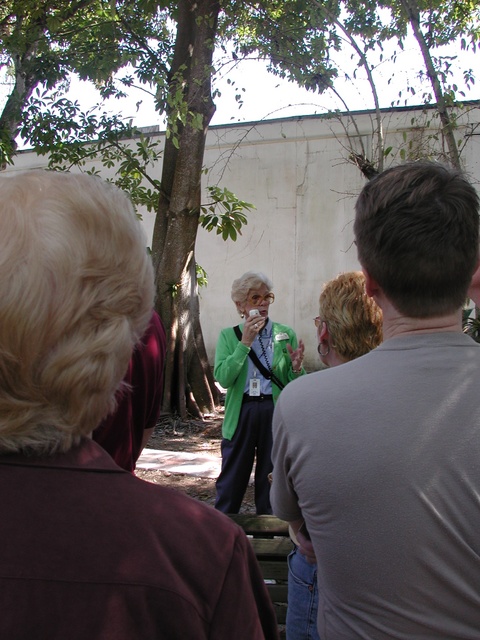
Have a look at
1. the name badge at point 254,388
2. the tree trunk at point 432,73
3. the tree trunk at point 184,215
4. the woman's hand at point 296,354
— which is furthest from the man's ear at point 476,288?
the tree trunk at point 184,215

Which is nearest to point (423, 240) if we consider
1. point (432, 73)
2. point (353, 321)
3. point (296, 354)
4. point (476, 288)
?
point (353, 321)

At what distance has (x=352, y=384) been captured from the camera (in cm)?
139

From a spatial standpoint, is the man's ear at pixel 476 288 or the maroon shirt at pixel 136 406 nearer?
the maroon shirt at pixel 136 406

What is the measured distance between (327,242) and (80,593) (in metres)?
11.4

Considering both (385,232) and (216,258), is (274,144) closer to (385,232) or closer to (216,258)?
(216,258)

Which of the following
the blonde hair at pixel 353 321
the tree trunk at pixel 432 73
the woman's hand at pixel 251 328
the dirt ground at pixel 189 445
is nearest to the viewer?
the blonde hair at pixel 353 321

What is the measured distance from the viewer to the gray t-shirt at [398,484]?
1.30 metres

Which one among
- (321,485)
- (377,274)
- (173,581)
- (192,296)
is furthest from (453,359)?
(192,296)

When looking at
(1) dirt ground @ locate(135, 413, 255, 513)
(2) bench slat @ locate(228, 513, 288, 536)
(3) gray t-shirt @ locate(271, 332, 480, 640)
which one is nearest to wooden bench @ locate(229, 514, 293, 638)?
(2) bench slat @ locate(228, 513, 288, 536)

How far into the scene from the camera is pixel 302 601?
6.50ft

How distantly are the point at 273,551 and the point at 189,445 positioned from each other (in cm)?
495

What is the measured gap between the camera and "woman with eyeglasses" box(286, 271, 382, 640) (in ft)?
6.46

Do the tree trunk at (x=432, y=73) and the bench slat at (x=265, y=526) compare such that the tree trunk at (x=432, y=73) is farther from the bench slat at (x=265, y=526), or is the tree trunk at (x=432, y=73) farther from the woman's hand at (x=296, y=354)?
the bench slat at (x=265, y=526)

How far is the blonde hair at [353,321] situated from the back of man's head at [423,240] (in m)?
0.70
